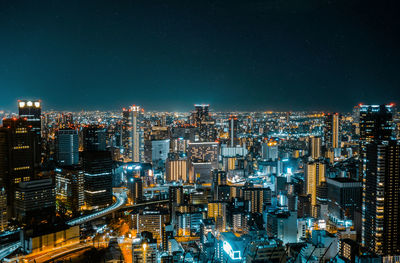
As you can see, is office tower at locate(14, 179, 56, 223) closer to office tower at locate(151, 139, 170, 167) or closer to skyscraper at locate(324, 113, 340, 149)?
office tower at locate(151, 139, 170, 167)

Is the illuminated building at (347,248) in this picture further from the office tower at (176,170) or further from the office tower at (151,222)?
the office tower at (176,170)

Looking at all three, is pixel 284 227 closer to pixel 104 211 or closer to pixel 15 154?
pixel 104 211

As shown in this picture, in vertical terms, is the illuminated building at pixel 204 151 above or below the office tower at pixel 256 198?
above

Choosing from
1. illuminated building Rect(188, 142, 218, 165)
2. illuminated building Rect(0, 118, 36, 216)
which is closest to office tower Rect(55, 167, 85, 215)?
illuminated building Rect(0, 118, 36, 216)

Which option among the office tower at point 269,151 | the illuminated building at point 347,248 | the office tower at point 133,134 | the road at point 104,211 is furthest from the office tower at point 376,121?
the office tower at point 133,134

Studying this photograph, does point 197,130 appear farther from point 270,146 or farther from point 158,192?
point 158,192

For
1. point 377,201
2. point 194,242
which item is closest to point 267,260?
point 194,242
